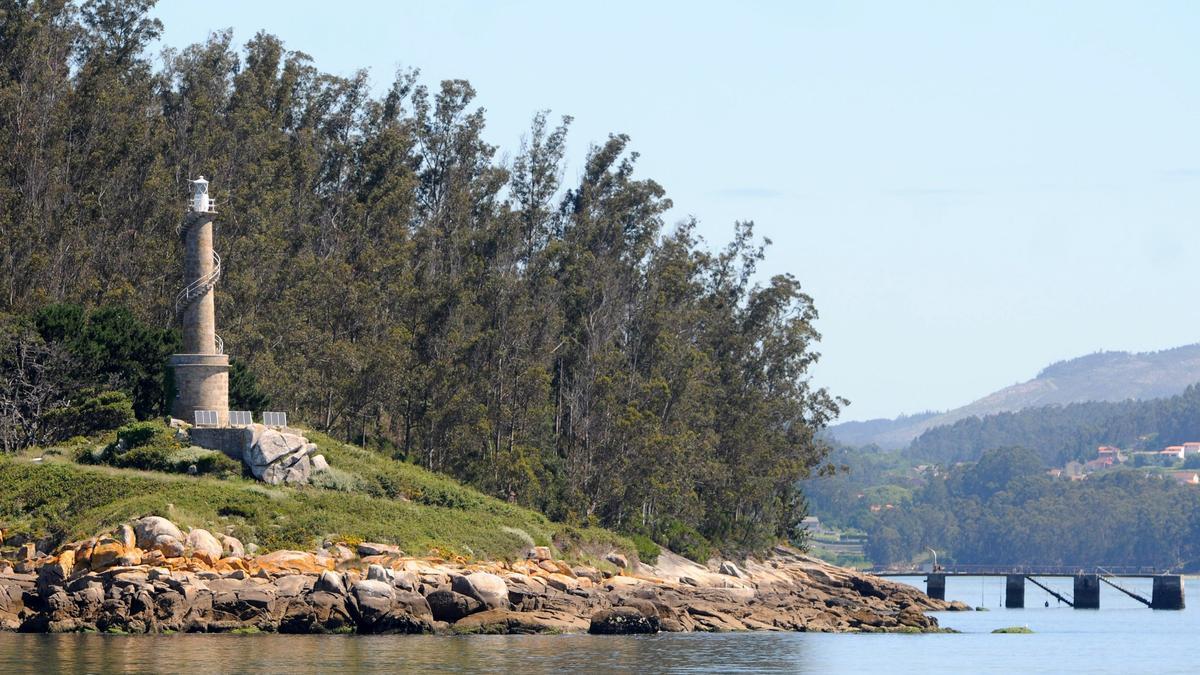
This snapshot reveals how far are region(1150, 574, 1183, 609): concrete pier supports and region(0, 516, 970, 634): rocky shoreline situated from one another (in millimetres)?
61909

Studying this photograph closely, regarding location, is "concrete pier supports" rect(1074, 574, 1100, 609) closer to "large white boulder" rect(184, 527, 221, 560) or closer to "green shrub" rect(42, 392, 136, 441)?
"green shrub" rect(42, 392, 136, 441)

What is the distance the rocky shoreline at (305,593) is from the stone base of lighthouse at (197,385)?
978cm

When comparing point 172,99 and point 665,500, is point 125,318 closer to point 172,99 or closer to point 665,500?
point 172,99

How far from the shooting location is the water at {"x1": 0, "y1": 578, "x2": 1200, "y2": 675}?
46688mm

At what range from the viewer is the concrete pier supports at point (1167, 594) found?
404ft

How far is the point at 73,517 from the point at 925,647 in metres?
31.1

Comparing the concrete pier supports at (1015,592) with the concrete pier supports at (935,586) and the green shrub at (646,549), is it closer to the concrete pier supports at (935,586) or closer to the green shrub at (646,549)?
the concrete pier supports at (935,586)

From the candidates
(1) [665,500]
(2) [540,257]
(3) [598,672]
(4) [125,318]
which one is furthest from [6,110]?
(3) [598,672]

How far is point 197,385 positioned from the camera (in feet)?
225

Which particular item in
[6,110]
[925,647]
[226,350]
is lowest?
[925,647]

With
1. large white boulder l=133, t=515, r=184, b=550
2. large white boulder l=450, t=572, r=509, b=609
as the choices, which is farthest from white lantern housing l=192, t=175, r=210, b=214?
large white boulder l=450, t=572, r=509, b=609

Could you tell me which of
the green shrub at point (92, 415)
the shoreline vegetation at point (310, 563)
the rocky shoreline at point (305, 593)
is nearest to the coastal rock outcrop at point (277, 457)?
the shoreline vegetation at point (310, 563)

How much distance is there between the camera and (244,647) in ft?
167

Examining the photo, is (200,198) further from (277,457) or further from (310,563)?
(310,563)
